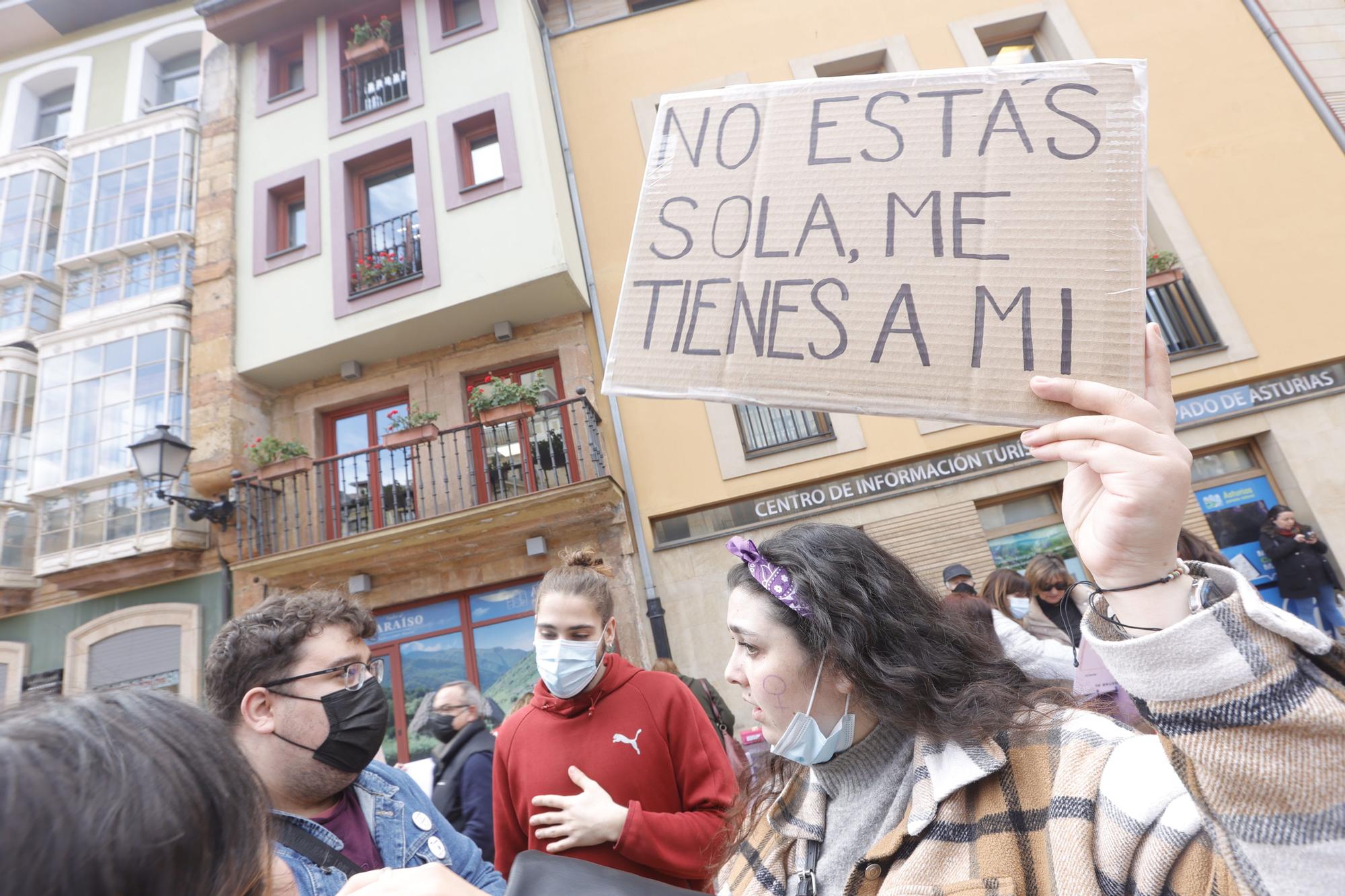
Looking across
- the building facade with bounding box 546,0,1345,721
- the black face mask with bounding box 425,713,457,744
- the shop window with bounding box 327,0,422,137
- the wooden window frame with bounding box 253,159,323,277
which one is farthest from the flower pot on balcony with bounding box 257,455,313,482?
the black face mask with bounding box 425,713,457,744

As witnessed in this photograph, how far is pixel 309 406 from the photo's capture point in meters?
10.6

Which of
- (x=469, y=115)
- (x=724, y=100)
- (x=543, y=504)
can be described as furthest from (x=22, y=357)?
(x=724, y=100)

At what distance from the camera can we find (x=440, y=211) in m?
10.2

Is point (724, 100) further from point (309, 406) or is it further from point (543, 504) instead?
point (309, 406)

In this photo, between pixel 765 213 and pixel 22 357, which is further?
pixel 22 357

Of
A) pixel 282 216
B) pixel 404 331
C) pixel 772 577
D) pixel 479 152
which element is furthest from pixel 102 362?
pixel 772 577

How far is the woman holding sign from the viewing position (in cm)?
86

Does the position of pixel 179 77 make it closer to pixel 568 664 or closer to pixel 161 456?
pixel 161 456

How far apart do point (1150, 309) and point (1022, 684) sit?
1014 centimetres

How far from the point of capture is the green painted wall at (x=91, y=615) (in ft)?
31.4

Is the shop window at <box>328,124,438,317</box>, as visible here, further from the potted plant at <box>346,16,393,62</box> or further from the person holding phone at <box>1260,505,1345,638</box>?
the person holding phone at <box>1260,505,1345,638</box>

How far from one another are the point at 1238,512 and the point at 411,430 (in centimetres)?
1069

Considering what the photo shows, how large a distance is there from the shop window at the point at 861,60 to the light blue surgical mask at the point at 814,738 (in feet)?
35.3

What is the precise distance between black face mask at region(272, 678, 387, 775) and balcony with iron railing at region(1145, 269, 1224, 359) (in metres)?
10.4
